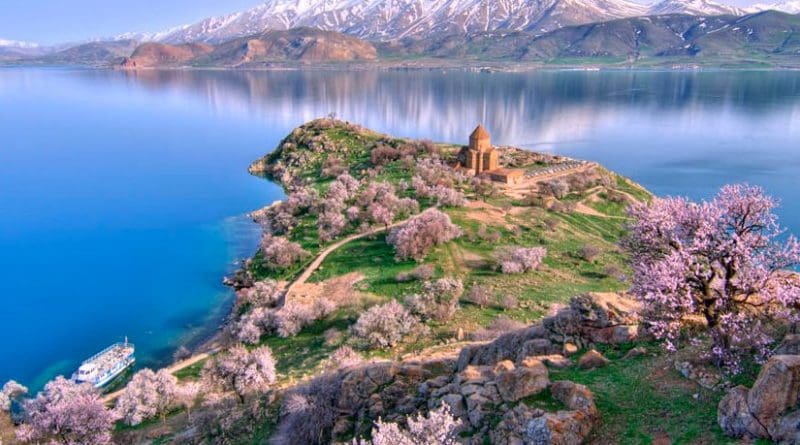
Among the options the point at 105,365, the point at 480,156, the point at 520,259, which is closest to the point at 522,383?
the point at 520,259

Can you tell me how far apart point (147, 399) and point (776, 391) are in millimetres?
24624

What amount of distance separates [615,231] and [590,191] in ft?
30.7

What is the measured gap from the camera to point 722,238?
14055mm

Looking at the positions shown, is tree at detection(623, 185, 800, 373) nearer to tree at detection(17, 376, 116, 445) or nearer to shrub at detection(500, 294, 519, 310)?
shrub at detection(500, 294, 519, 310)

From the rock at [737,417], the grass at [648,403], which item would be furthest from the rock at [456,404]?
the rock at [737,417]

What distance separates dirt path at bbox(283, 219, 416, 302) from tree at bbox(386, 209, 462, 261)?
3.25m

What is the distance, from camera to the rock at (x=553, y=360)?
15.8 m

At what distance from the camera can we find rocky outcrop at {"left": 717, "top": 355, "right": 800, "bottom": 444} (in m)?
10.0

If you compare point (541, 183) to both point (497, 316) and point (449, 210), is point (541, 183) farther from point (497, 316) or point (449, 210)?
point (497, 316)

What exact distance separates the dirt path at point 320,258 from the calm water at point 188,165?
6370mm

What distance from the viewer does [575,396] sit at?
12758 millimetres

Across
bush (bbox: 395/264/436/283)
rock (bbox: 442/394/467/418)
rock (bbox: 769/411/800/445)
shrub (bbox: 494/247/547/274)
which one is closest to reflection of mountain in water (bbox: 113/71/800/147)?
shrub (bbox: 494/247/547/274)

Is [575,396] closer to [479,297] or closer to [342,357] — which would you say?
[342,357]

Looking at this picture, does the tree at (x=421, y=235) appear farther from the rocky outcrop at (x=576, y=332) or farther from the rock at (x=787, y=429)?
the rock at (x=787, y=429)
